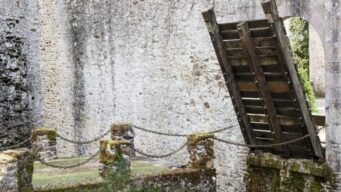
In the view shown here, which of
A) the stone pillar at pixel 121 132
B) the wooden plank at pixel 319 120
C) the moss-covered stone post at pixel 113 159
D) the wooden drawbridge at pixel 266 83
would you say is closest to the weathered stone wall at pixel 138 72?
the wooden drawbridge at pixel 266 83

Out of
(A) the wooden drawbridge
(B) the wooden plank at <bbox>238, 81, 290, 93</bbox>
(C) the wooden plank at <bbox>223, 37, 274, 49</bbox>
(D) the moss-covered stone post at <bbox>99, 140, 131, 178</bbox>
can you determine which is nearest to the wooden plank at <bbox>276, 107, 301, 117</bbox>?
(A) the wooden drawbridge

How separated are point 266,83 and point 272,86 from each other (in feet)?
0.32

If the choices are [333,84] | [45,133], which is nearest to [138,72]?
[45,133]

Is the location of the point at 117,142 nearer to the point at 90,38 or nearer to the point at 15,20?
the point at 90,38

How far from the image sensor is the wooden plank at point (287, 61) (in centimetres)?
737

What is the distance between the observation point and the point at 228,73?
8672mm

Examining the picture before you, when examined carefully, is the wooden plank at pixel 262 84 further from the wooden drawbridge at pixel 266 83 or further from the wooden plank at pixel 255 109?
the wooden plank at pixel 255 109

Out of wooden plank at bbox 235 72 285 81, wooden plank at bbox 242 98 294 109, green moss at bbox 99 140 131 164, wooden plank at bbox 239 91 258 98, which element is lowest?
green moss at bbox 99 140 131 164

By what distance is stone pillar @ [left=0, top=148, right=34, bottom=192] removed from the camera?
755 centimetres

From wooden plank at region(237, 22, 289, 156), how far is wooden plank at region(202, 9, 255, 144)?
522mm

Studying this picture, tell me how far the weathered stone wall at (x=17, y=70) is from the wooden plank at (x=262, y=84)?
28.7 feet

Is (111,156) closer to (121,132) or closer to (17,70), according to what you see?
(121,132)

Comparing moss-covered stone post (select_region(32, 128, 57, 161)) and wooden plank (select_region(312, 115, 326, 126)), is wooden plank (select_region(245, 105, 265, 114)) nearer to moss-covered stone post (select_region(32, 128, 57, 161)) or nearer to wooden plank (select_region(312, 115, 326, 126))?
wooden plank (select_region(312, 115, 326, 126))

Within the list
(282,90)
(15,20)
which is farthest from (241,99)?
(15,20)
